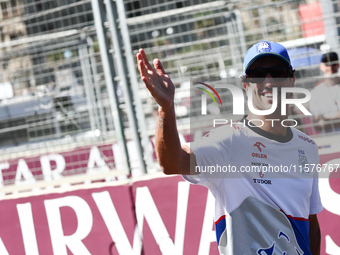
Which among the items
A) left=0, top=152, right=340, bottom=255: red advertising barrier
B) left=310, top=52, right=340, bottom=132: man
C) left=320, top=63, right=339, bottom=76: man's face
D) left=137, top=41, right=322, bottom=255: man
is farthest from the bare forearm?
left=320, top=63, right=339, bottom=76: man's face

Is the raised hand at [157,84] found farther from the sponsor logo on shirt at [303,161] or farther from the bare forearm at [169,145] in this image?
the sponsor logo on shirt at [303,161]

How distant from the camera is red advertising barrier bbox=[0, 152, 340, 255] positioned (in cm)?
317

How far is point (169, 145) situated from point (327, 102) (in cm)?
256

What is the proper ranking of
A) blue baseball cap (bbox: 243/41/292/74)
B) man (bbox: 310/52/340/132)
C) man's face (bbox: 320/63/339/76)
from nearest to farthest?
blue baseball cap (bbox: 243/41/292/74)
man (bbox: 310/52/340/132)
man's face (bbox: 320/63/339/76)

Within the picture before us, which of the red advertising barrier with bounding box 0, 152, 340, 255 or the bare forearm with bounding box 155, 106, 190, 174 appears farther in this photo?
the red advertising barrier with bounding box 0, 152, 340, 255

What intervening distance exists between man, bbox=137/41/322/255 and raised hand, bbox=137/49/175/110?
Answer: 15 centimetres

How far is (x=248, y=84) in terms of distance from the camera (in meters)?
2.18

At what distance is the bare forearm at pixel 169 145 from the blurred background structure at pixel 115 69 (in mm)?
1538

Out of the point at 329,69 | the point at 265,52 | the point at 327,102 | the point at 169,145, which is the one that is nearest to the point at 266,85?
the point at 265,52

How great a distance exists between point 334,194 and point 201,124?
185cm

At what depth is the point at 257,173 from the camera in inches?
79.1

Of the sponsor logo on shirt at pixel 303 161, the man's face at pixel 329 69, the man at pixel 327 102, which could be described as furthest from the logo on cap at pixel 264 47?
the man's face at pixel 329 69

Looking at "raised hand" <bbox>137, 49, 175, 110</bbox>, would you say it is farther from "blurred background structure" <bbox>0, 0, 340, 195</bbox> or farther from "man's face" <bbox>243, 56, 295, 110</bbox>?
"blurred background structure" <bbox>0, 0, 340, 195</bbox>

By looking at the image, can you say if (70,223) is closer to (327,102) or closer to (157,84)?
(157,84)
